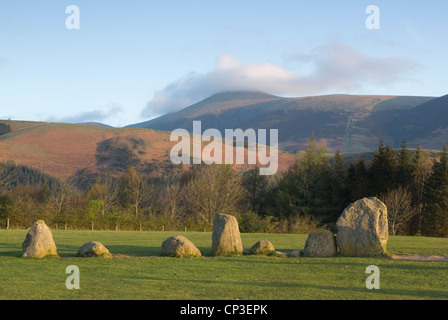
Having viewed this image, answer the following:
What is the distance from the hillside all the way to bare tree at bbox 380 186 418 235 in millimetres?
44959

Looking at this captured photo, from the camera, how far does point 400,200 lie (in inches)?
1857

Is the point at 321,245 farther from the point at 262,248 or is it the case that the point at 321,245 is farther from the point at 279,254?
the point at 262,248

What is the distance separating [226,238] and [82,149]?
8697 centimetres

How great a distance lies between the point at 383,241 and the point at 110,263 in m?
10.9

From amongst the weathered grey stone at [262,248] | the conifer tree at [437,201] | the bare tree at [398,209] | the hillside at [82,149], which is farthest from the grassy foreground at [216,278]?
the hillside at [82,149]

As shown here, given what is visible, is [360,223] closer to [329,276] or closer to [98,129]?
[329,276]

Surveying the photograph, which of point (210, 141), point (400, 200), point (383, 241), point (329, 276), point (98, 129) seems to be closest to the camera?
point (329, 276)

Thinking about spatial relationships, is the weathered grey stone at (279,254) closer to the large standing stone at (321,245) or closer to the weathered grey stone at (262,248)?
the weathered grey stone at (262,248)

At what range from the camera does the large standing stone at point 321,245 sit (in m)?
20.1

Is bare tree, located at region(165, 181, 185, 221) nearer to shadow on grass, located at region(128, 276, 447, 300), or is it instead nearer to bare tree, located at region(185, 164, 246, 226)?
bare tree, located at region(185, 164, 246, 226)

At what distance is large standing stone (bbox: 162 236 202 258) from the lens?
19484 millimetres

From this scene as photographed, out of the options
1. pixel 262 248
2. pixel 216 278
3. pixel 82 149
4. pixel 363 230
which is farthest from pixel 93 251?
pixel 82 149

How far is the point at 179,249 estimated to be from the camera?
19.6 metres
